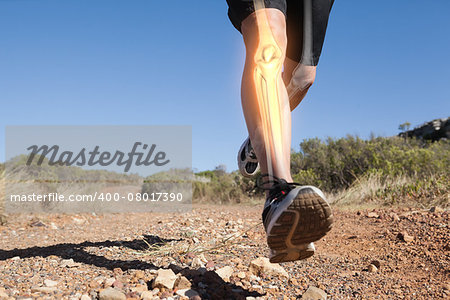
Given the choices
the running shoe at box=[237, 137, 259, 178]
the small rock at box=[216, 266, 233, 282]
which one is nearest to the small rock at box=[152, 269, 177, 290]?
the small rock at box=[216, 266, 233, 282]

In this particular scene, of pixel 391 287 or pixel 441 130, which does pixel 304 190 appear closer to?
pixel 391 287

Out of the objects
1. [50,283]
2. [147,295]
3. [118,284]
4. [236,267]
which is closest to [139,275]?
[118,284]

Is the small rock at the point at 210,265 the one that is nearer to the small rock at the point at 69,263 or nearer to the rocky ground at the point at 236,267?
the rocky ground at the point at 236,267

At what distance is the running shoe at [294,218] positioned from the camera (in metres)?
1.31

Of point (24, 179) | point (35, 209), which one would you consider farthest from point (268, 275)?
point (24, 179)

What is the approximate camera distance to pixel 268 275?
71.9 inches

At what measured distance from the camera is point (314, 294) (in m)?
1.58

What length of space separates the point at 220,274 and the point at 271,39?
1149mm

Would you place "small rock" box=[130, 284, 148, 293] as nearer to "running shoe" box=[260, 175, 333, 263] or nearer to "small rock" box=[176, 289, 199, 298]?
"small rock" box=[176, 289, 199, 298]

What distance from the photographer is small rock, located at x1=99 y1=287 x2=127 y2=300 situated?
1428mm

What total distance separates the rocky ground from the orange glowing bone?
65 cm

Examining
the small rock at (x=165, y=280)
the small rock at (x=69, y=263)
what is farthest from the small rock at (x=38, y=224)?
the small rock at (x=165, y=280)

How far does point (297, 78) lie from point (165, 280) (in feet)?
4.44

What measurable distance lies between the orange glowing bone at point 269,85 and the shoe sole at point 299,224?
212mm
